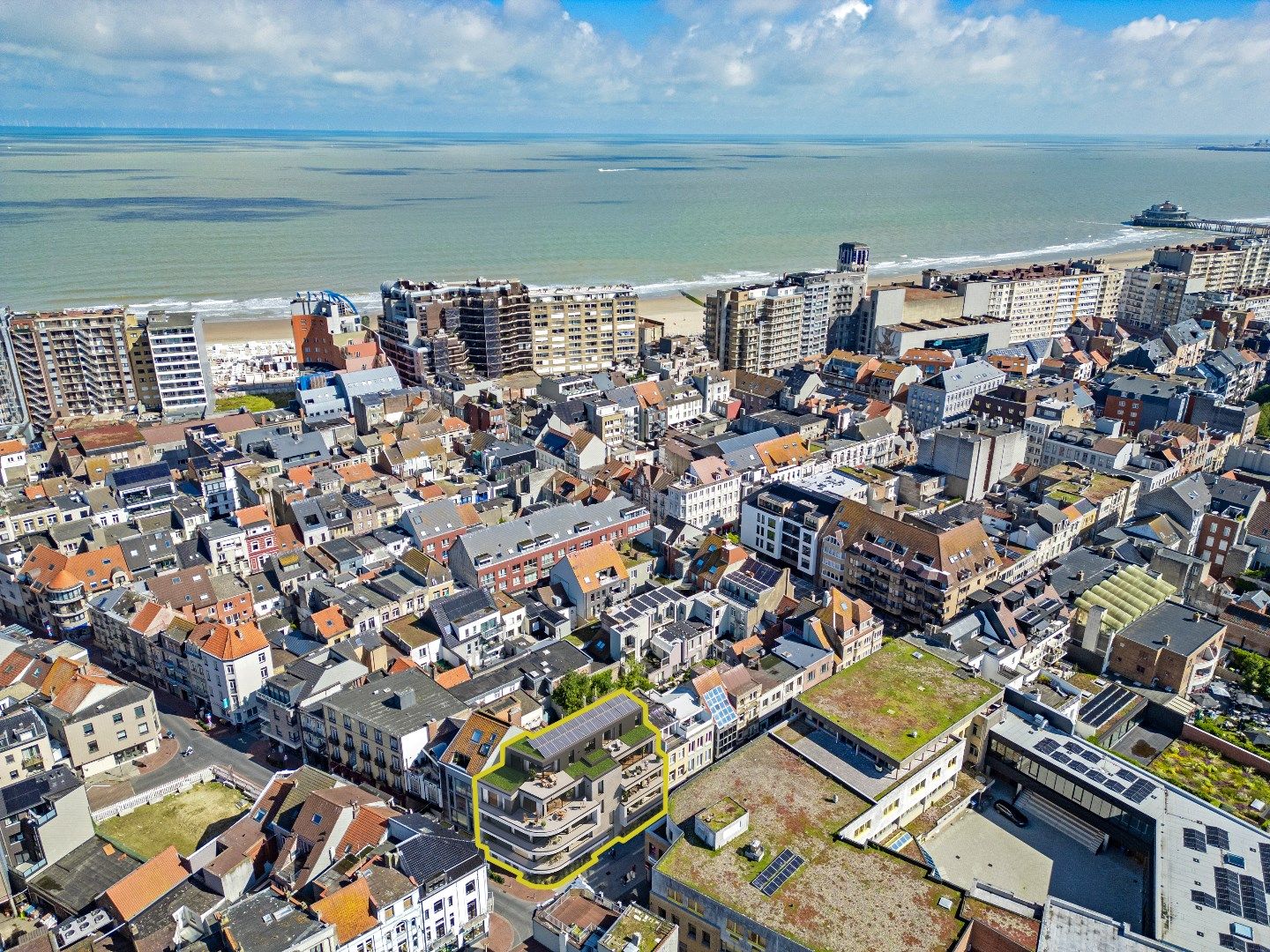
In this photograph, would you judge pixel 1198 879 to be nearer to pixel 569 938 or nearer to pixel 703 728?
pixel 703 728

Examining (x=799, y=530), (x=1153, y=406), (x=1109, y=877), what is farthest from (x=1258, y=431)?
(x=1109, y=877)

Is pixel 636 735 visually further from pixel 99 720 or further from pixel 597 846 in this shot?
pixel 99 720

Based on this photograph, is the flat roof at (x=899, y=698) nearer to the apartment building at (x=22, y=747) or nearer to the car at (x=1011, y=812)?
the car at (x=1011, y=812)

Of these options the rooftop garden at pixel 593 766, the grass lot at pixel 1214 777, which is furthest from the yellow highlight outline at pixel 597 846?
the grass lot at pixel 1214 777

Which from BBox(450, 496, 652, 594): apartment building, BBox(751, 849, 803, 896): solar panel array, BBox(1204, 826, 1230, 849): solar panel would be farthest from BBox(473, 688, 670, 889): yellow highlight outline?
BBox(1204, 826, 1230, 849): solar panel

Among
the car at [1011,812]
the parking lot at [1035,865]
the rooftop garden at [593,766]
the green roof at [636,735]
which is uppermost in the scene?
the rooftop garden at [593,766]

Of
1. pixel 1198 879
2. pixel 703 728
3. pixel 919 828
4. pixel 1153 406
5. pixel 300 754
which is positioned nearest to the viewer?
pixel 1198 879
